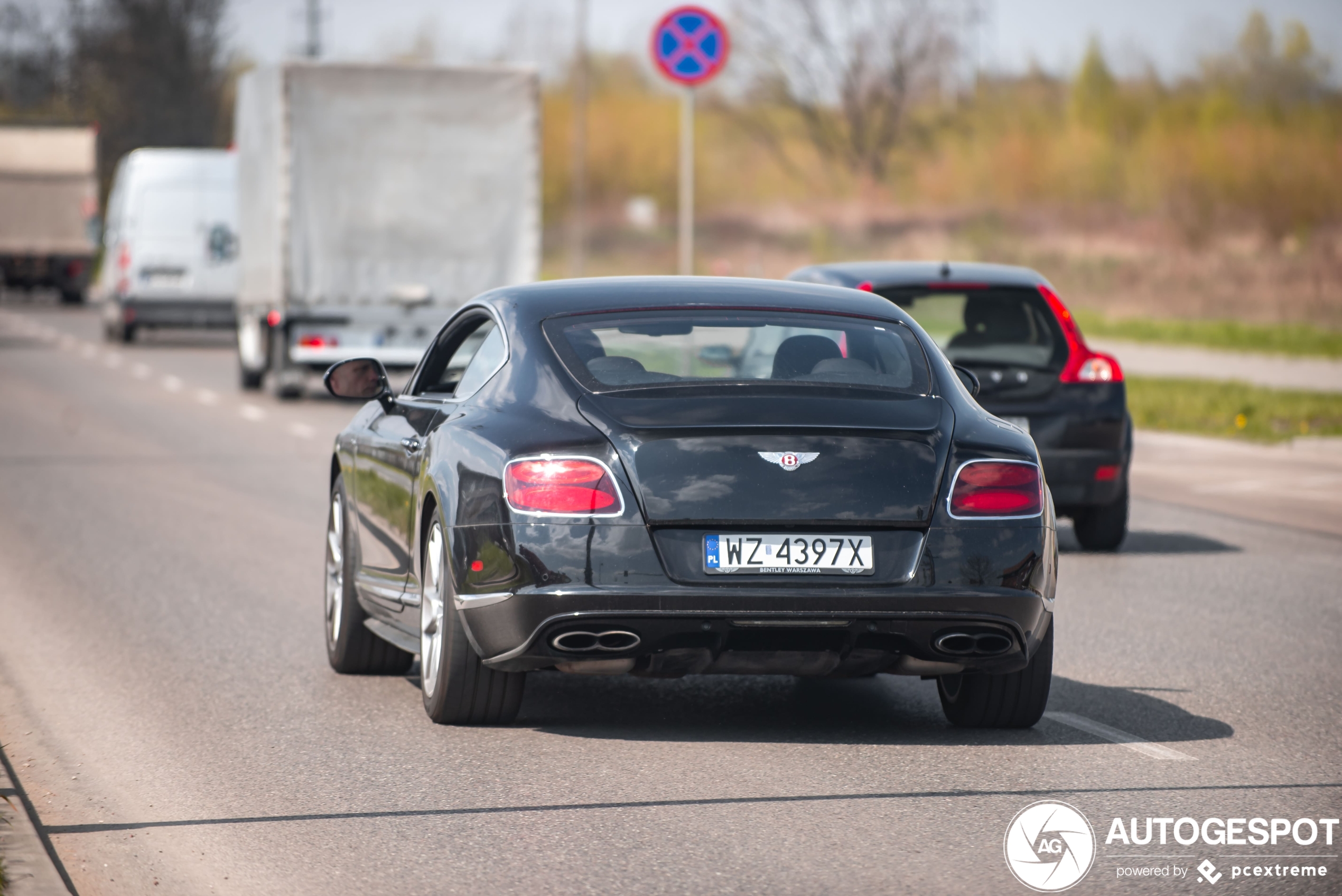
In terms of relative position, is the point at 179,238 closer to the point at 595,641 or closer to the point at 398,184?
the point at 398,184

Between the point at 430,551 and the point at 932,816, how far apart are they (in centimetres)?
204

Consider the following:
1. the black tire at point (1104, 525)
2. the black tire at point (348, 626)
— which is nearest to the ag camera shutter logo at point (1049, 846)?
the black tire at point (348, 626)

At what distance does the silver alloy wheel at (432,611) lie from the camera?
7016mm

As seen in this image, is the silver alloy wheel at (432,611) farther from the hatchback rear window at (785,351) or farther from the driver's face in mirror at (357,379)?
the driver's face in mirror at (357,379)

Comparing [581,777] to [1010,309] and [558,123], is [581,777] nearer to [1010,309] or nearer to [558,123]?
[1010,309]

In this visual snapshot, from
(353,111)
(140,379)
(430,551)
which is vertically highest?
(353,111)

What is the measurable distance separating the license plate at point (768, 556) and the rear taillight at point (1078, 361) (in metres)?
6.10

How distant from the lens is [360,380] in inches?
319

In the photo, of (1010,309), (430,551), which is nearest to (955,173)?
(1010,309)

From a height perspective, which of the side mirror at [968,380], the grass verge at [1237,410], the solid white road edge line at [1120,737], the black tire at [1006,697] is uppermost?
the side mirror at [968,380]

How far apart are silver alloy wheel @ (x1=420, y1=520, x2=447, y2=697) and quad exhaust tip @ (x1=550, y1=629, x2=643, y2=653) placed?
0.55 metres

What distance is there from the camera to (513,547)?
257 inches

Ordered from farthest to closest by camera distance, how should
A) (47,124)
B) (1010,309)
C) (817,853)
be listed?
(47,124), (1010,309), (817,853)

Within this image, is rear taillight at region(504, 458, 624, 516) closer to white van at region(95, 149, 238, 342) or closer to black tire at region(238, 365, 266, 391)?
black tire at region(238, 365, 266, 391)
